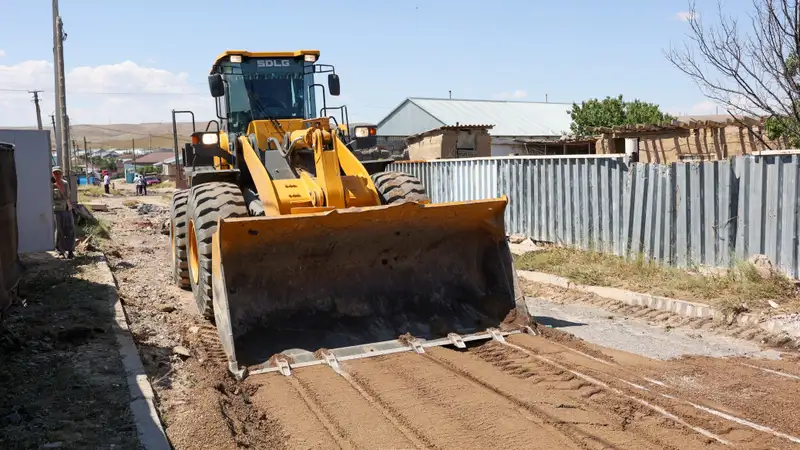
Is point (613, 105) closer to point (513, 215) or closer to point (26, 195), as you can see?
point (513, 215)

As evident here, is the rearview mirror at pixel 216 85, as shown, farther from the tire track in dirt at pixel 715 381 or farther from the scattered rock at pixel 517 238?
the scattered rock at pixel 517 238

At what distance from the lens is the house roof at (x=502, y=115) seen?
125ft

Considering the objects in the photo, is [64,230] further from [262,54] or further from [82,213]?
[82,213]

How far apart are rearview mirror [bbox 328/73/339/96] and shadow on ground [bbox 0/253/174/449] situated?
3.95m

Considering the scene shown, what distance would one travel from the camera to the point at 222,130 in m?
10.0

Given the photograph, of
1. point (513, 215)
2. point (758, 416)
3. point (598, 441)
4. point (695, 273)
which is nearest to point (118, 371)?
point (598, 441)

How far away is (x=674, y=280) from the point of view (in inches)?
383

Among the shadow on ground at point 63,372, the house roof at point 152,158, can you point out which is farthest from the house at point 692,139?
the house roof at point 152,158

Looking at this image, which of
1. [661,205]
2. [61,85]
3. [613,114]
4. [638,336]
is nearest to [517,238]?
[661,205]

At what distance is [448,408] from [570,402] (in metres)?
0.91

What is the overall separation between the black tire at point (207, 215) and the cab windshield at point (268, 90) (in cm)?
148

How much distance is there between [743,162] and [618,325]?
2.92 metres

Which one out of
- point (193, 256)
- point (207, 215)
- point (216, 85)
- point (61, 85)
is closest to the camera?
point (207, 215)

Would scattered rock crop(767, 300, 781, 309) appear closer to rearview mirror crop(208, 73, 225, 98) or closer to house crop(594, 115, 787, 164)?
rearview mirror crop(208, 73, 225, 98)
